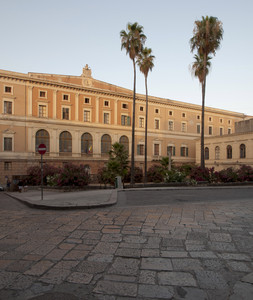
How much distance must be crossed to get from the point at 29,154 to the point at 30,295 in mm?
31381

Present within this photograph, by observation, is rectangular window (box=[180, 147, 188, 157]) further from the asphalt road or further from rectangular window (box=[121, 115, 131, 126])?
the asphalt road

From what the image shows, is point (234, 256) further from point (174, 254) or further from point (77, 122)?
point (77, 122)

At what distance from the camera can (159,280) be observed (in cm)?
313

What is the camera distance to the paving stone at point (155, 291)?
276cm

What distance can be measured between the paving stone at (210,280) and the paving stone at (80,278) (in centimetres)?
144

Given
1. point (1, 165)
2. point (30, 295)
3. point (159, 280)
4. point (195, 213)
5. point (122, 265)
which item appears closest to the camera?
point (30, 295)

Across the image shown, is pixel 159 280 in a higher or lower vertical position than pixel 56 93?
lower

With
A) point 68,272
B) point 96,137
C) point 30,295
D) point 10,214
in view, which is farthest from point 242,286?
point 96,137

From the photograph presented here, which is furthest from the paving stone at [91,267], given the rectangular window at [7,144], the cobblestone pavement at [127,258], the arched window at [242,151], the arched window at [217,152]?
the arched window at [217,152]

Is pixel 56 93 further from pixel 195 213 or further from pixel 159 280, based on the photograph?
pixel 159 280

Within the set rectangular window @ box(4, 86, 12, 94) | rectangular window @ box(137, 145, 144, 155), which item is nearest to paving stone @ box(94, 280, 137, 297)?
rectangular window @ box(4, 86, 12, 94)

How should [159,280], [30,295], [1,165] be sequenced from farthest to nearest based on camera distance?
[1,165] < [159,280] < [30,295]

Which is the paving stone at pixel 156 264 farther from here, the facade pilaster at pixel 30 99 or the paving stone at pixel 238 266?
the facade pilaster at pixel 30 99

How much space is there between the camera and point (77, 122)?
35875 mm
